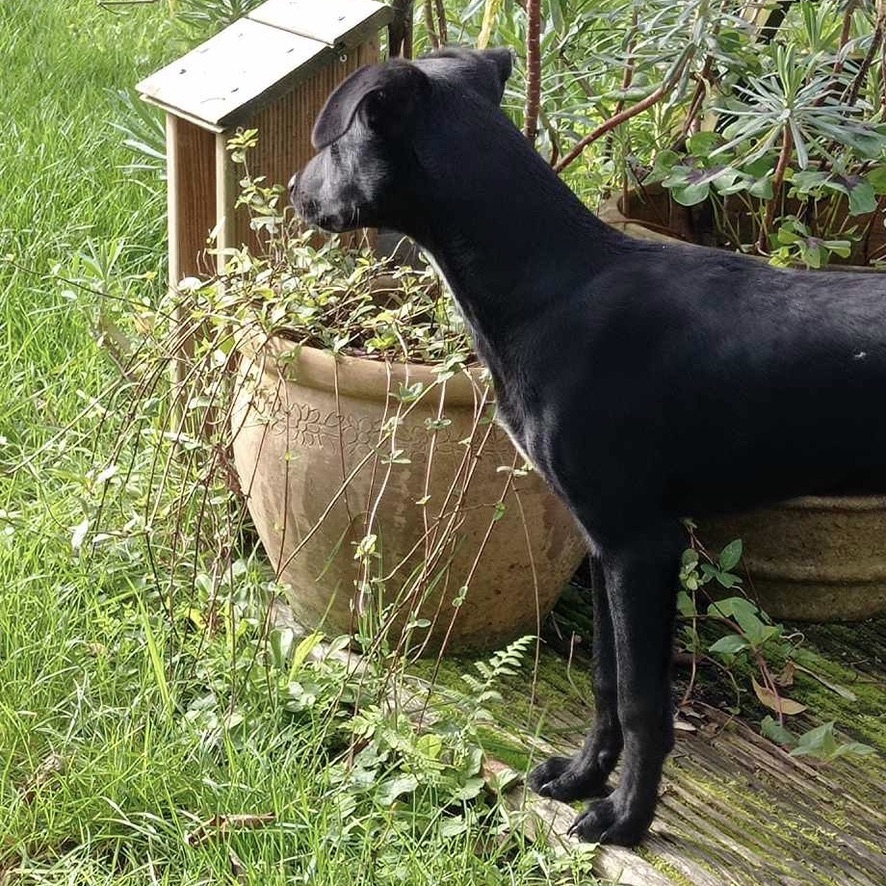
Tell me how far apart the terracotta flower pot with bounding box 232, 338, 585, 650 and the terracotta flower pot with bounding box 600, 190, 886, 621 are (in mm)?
526

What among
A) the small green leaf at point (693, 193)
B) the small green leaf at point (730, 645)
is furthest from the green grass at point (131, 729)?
the small green leaf at point (693, 193)

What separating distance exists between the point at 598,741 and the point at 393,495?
676 millimetres

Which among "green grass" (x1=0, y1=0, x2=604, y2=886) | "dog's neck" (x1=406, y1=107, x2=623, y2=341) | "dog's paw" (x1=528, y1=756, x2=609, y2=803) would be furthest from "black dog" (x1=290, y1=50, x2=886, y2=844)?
"green grass" (x1=0, y1=0, x2=604, y2=886)

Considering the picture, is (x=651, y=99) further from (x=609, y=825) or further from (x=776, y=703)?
(x=609, y=825)

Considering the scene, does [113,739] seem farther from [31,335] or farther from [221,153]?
[31,335]

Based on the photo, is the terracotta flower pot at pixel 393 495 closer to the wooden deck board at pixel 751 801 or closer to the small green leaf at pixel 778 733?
the wooden deck board at pixel 751 801

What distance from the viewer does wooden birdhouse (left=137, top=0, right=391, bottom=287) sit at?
11.1 feet

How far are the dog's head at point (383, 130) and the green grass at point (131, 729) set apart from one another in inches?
33.7

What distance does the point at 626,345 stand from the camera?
7.98 ft

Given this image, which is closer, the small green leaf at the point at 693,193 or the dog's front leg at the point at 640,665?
the dog's front leg at the point at 640,665

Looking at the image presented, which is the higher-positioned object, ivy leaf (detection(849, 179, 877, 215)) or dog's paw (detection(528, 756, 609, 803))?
ivy leaf (detection(849, 179, 877, 215))

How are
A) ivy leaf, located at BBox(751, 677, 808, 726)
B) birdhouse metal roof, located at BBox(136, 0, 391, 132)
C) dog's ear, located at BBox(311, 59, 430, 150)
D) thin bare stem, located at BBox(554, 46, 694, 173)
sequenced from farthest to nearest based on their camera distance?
birdhouse metal roof, located at BBox(136, 0, 391, 132) < thin bare stem, located at BBox(554, 46, 694, 173) < ivy leaf, located at BBox(751, 677, 808, 726) < dog's ear, located at BBox(311, 59, 430, 150)

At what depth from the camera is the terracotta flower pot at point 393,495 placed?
2945 millimetres

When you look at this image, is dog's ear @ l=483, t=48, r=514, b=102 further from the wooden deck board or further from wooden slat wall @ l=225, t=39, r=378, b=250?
the wooden deck board
